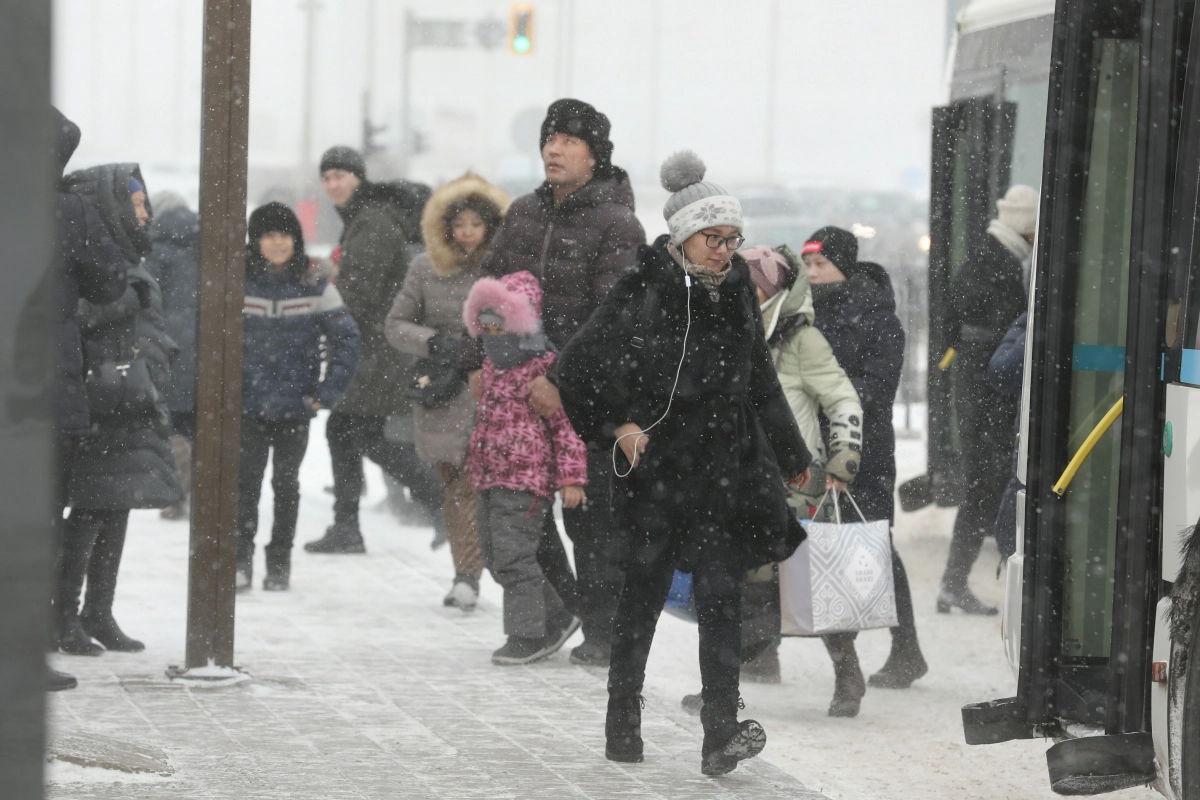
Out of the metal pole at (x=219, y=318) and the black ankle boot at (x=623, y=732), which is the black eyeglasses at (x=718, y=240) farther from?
the metal pole at (x=219, y=318)

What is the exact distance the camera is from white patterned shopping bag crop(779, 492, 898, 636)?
5.95 m

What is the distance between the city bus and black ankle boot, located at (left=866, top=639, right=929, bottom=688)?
163cm

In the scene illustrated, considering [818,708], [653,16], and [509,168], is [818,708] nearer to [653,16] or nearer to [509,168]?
[509,168]

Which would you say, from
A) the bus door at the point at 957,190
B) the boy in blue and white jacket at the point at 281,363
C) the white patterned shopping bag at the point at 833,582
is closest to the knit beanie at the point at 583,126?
the white patterned shopping bag at the point at 833,582

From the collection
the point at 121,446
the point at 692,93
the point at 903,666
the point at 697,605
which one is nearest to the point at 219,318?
the point at 121,446

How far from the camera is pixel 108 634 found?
702 cm

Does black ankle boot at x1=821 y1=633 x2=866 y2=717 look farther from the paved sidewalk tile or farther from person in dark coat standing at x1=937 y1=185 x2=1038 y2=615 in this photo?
person in dark coat standing at x1=937 y1=185 x2=1038 y2=615

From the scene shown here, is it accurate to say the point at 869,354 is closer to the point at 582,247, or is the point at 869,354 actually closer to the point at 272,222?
the point at 582,247

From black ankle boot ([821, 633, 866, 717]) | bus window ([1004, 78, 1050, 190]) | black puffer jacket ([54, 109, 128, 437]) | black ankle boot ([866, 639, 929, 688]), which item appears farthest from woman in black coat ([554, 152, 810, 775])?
bus window ([1004, 78, 1050, 190])

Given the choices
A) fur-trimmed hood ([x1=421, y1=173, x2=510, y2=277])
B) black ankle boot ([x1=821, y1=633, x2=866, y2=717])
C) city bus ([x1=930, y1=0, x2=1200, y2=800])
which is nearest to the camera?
city bus ([x1=930, y1=0, x2=1200, y2=800])

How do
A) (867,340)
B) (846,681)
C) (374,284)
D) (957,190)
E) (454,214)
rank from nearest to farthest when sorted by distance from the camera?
(846,681)
(867,340)
(454,214)
(374,284)
(957,190)

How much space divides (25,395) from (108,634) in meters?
5.47

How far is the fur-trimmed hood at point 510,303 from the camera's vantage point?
269 inches

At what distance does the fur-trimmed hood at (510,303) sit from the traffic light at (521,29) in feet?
35.8
